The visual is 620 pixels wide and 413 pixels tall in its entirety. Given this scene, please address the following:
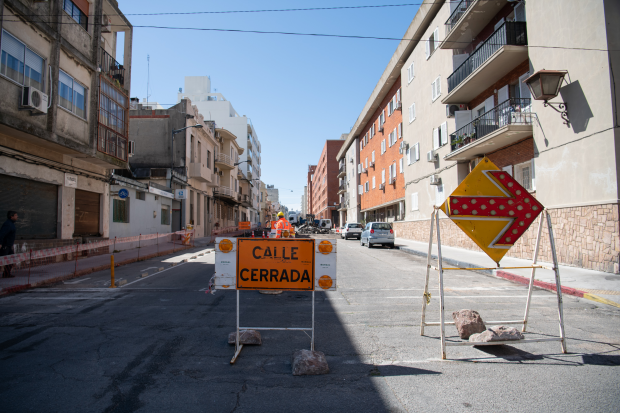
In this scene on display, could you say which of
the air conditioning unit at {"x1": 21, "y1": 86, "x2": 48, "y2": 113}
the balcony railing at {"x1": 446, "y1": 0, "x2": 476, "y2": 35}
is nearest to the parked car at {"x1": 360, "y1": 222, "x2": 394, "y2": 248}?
the balcony railing at {"x1": 446, "y1": 0, "x2": 476, "y2": 35}

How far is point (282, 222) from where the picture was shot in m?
10.4

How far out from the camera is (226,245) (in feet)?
15.3

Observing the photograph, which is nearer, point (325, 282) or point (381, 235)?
point (325, 282)

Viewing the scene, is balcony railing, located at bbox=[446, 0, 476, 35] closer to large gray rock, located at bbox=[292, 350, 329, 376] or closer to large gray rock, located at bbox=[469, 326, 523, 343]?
large gray rock, located at bbox=[469, 326, 523, 343]

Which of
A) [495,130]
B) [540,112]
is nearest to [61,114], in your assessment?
[495,130]

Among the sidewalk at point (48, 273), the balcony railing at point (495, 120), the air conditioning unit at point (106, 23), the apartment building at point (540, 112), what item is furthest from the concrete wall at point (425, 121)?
the air conditioning unit at point (106, 23)

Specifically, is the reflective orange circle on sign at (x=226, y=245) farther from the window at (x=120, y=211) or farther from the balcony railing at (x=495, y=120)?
the window at (x=120, y=211)

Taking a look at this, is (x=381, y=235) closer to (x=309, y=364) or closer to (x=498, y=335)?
(x=498, y=335)

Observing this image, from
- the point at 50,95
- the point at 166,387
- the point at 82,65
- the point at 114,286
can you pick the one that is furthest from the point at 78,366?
the point at 82,65

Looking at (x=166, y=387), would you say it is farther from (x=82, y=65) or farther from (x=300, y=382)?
(x=82, y=65)

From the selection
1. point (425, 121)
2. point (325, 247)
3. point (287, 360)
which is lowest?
point (287, 360)

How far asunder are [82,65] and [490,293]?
17.1 m

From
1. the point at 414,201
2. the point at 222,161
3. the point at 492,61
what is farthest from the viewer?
→ the point at 222,161

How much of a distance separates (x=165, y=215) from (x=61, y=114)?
586 inches
